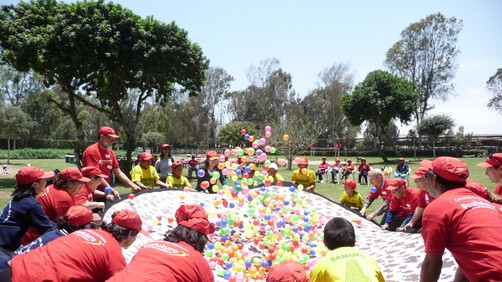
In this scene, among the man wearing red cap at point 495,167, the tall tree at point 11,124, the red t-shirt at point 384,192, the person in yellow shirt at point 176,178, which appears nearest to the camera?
the man wearing red cap at point 495,167

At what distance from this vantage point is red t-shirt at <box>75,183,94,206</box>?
4292mm

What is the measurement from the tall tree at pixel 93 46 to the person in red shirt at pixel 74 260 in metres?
11.5

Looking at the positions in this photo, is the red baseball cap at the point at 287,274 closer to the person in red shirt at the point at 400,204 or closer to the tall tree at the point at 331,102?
the person in red shirt at the point at 400,204

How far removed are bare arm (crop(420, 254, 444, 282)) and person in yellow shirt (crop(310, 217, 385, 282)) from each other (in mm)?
347

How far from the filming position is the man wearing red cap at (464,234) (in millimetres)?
2127

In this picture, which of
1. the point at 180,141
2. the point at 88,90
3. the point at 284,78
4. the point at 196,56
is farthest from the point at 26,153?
the point at 284,78

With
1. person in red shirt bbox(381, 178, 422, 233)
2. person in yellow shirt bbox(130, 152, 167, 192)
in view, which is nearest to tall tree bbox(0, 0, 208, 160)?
person in yellow shirt bbox(130, 152, 167, 192)

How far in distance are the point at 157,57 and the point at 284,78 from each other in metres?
33.6

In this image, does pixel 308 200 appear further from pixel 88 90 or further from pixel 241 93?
pixel 241 93

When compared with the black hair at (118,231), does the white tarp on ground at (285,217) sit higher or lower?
lower

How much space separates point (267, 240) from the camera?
532 centimetres

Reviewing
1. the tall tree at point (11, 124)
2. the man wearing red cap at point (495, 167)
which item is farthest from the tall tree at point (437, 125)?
the tall tree at point (11, 124)

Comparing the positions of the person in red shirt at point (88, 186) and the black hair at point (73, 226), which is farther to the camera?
the person in red shirt at point (88, 186)

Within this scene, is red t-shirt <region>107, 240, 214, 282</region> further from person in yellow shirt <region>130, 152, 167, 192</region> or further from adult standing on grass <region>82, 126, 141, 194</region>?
person in yellow shirt <region>130, 152, 167, 192</region>
